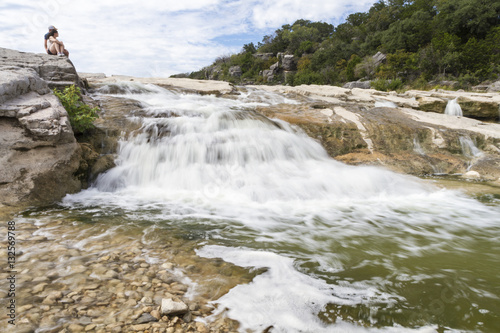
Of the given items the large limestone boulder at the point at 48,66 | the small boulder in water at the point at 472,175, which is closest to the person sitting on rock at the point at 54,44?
the large limestone boulder at the point at 48,66

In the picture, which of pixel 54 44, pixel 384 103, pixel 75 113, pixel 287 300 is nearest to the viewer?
pixel 287 300

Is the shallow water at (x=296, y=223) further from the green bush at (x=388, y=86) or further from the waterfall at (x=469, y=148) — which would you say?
the green bush at (x=388, y=86)

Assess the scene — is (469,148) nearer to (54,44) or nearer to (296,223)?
(296,223)

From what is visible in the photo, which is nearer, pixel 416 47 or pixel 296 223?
pixel 296 223

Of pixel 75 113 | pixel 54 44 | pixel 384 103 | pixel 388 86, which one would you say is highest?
pixel 388 86

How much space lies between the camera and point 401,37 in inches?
1547

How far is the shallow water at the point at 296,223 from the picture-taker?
2.21 meters

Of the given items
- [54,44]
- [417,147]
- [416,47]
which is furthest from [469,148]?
[416,47]

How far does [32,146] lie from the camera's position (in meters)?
4.89

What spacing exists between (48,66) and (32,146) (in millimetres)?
5418

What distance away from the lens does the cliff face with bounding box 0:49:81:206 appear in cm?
454

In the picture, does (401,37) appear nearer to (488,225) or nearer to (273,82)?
(273,82)

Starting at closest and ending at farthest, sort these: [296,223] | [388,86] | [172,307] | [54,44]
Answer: [172,307] < [296,223] < [54,44] < [388,86]

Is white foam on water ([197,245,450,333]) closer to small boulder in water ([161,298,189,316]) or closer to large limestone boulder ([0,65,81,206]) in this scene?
small boulder in water ([161,298,189,316])
